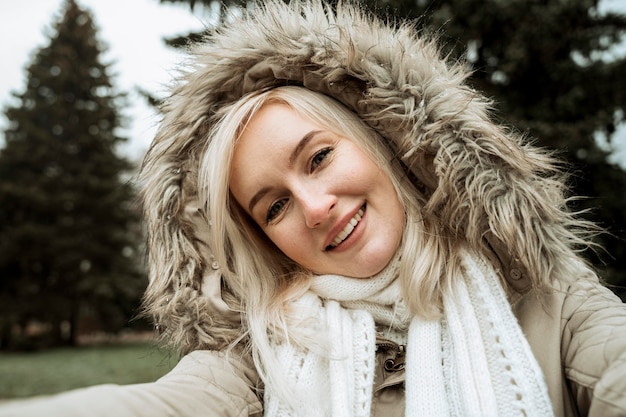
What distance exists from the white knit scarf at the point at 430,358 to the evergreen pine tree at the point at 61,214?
17942mm

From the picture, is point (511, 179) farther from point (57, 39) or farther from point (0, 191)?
point (57, 39)

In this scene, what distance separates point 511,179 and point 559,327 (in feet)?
1.61

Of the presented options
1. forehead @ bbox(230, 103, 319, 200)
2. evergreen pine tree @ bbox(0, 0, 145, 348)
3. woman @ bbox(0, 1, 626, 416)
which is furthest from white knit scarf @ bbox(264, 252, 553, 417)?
evergreen pine tree @ bbox(0, 0, 145, 348)

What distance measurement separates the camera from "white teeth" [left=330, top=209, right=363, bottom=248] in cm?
181

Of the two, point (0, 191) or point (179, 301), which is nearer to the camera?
point (179, 301)

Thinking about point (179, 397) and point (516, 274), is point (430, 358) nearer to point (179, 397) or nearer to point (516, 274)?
point (516, 274)

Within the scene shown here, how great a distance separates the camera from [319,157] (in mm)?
1868

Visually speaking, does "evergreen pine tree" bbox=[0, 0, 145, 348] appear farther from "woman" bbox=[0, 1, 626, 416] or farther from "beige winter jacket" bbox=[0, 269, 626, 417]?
"beige winter jacket" bbox=[0, 269, 626, 417]

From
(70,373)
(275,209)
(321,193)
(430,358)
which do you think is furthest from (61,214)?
(430,358)

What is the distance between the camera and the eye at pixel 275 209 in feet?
6.39

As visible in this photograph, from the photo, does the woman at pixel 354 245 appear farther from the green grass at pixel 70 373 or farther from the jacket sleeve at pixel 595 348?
the green grass at pixel 70 373

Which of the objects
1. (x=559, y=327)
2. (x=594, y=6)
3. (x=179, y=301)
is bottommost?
(x=179, y=301)

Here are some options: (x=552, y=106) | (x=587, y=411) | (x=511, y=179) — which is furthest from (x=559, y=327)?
(x=552, y=106)

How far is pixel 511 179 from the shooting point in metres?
1.63
